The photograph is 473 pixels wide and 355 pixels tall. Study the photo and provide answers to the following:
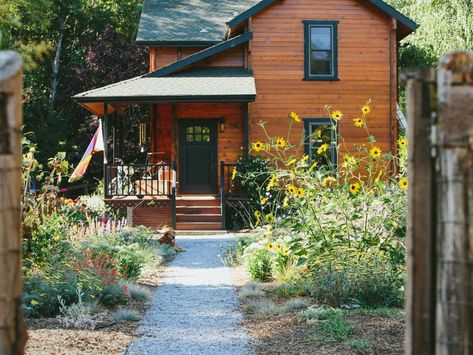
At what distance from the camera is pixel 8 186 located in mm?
3041

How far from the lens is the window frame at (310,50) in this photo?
21.9 metres

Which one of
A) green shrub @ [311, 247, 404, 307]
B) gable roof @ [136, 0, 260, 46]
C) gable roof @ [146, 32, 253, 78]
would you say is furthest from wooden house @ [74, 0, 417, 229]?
green shrub @ [311, 247, 404, 307]

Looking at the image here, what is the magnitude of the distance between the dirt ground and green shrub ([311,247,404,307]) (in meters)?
0.49

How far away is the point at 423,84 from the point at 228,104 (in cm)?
1858

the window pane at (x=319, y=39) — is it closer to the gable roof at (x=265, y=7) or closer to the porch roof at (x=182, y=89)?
the gable roof at (x=265, y=7)

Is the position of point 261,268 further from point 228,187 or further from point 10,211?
point 228,187

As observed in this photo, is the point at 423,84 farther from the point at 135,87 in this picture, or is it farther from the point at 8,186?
the point at 135,87

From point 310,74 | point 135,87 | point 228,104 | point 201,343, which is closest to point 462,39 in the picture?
point 310,74

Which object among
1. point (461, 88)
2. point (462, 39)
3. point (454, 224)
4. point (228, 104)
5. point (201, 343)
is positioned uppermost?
point (462, 39)

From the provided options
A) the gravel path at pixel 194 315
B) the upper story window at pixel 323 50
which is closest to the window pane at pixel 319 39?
the upper story window at pixel 323 50

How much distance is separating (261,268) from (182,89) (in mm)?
10617

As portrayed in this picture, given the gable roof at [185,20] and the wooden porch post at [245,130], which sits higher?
the gable roof at [185,20]

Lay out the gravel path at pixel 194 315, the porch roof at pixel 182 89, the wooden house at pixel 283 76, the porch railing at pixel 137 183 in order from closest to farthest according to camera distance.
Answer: the gravel path at pixel 194 315 < the porch roof at pixel 182 89 < the porch railing at pixel 137 183 < the wooden house at pixel 283 76

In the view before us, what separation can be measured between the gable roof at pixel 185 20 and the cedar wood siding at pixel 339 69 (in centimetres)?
301
